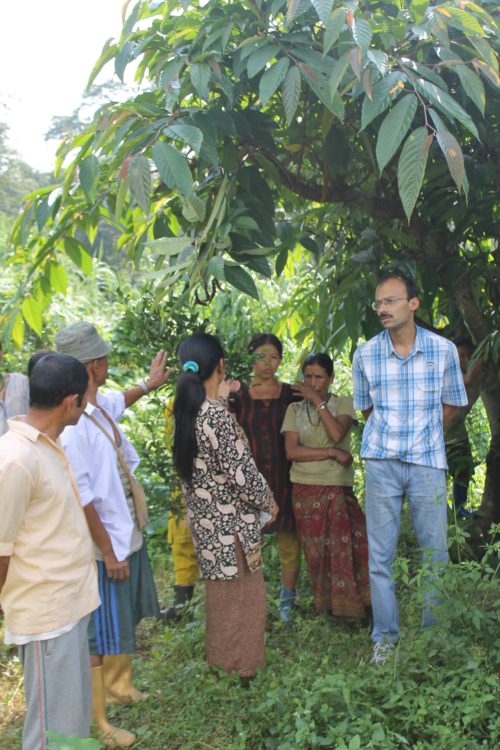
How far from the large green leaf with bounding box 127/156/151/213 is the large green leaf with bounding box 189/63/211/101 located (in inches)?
11.0

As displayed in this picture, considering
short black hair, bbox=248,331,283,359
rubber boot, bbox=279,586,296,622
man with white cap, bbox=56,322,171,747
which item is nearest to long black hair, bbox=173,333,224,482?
man with white cap, bbox=56,322,171,747

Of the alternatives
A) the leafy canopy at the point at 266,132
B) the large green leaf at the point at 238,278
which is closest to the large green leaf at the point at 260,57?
the leafy canopy at the point at 266,132

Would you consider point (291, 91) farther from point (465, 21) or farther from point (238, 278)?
point (238, 278)

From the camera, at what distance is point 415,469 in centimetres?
345

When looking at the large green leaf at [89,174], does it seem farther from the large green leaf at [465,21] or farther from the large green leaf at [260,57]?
the large green leaf at [465,21]

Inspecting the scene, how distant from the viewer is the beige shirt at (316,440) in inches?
166

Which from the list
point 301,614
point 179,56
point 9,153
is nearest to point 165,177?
point 179,56

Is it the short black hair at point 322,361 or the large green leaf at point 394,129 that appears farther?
the short black hair at point 322,361

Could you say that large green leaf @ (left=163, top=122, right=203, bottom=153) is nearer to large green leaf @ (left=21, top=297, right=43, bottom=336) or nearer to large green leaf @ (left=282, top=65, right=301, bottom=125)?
large green leaf @ (left=282, top=65, right=301, bottom=125)

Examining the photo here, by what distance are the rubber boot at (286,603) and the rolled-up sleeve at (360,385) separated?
1220mm

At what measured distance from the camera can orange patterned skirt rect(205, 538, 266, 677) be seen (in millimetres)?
3408

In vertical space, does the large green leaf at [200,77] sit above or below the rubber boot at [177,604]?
above

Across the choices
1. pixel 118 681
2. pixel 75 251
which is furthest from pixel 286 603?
pixel 75 251

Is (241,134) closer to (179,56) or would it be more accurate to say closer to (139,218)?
(179,56)
